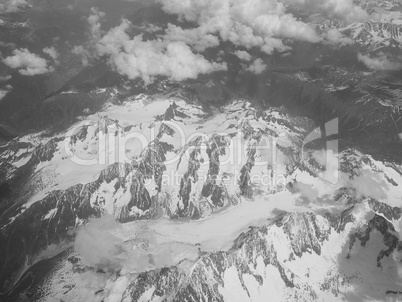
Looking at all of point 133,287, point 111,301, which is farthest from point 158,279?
point 111,301

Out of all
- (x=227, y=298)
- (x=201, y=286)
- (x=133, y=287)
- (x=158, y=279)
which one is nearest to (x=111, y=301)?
(x=133, y=287)

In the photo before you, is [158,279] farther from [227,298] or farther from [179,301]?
[227,298]

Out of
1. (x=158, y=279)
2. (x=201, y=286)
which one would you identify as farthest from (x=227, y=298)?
(x=158, y=279)

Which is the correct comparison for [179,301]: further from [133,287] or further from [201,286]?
[133,287]

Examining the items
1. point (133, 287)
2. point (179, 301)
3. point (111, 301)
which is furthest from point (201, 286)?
point (111, 301)

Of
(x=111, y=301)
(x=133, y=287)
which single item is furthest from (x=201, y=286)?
(x=111, y=301)

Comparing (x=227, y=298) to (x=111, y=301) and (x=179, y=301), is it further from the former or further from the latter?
(x=111, y=301)

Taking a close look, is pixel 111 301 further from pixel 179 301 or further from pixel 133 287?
pixel 179 301
